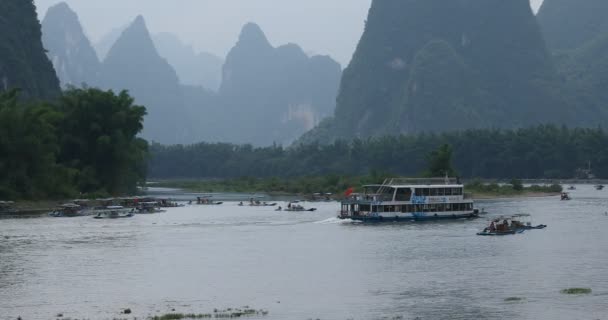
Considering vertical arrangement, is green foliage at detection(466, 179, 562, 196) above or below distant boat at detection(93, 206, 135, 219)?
above

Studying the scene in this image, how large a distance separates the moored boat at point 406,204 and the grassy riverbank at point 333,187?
110 ft

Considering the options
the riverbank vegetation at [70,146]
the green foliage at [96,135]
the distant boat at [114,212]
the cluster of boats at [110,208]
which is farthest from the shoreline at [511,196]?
the distant boat at [114,212]

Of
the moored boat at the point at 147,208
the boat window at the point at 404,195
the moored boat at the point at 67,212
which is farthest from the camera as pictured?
the moored boat at the point at 147,208

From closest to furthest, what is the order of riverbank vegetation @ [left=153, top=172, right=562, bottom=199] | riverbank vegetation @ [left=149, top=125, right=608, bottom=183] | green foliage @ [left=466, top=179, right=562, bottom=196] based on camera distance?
green foliage @ [left=466, top=179, right=562, bottom=196] → riverbank vegetation @ [left=153, top=172, right=562, bottom=199] → riverbank vegetation @ [left=149, top=125, right=608, bottom=183]

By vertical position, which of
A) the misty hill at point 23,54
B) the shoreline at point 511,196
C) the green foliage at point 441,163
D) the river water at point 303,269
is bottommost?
the river water at point 303,269

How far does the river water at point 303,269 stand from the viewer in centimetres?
3303

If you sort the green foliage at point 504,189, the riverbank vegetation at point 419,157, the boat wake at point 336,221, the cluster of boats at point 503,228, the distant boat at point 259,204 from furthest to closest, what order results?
1. the riverbank vegetation at point 419,157
2. the green foliage at point 504,189
3. the distant boat at point 259,204
4. the boat wake at point 336,221
5. the cluster of boats at point 503,228

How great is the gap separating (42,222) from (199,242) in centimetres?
1758

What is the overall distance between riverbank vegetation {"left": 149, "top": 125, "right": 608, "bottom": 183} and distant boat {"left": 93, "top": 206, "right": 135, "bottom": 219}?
5389 centimetres

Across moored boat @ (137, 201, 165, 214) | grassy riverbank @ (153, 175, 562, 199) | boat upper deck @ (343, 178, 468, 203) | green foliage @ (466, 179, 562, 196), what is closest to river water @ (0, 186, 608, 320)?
boat upper deck @ (343, 178, 468, 203)

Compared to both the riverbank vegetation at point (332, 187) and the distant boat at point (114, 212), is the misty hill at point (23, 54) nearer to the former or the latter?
the riverbank vegetation at point (332, 187)

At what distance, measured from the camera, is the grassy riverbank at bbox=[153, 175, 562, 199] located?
110312 millimetres

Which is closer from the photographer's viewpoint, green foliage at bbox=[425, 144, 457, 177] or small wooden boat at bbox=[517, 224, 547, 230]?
small wooden boat at bbox=[517, 224, 547, 230]

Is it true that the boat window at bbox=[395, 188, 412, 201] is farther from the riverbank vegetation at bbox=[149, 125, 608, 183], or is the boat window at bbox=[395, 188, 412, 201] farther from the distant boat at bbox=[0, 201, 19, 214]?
Result: the riverbank vegetation at bbox=[149, 125, 608, 183]
